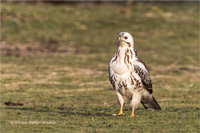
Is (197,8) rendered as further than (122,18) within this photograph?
Yes

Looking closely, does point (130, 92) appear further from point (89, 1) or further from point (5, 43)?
point (89, 1)

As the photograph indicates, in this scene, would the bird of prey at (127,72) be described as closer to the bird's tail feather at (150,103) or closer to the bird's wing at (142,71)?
the bird's wing at (142,71)

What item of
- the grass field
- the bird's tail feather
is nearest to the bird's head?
the grass field

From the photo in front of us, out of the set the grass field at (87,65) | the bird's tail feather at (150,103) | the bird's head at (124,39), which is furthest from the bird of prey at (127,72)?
the bird's tail feather at (150,103)

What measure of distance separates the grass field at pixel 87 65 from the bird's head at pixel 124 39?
0.86 m

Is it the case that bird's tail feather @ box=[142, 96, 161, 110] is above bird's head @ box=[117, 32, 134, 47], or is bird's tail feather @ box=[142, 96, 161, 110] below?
below

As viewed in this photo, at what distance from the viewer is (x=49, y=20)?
32.1 m

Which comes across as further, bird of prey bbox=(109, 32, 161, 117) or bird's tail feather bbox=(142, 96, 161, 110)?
bird's tail feather bbox=(142, 96, 161, 110)

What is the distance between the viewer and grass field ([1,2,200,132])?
10.4 metres

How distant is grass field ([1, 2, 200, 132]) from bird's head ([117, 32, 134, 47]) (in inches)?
33.9

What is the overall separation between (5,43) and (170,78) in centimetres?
1193

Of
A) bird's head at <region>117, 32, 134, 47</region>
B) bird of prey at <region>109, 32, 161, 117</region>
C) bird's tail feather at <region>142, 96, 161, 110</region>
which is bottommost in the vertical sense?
bird's tail feather at <region>142, 96, 161, 110</region>

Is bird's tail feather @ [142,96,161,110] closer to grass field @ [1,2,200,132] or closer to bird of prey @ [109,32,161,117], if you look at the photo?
grass field @ [1,2,200,132]

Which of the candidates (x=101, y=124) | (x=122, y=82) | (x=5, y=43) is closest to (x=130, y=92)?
(x=122, y=82)
